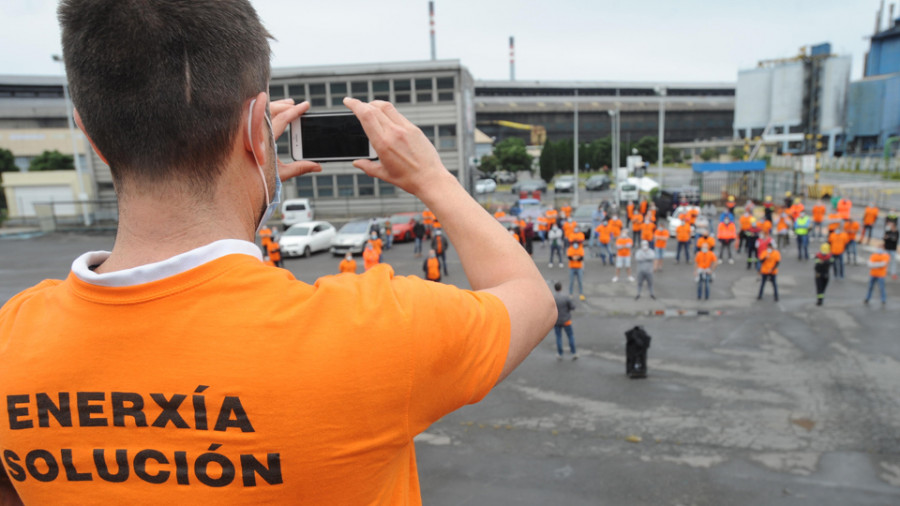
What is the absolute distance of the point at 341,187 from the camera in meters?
37.1

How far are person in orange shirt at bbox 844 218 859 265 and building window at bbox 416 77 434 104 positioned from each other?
76.8 ft

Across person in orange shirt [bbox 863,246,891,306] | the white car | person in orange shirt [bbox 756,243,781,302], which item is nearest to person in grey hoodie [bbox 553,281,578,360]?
person in orange shirt [bbox 756,243,781,302]

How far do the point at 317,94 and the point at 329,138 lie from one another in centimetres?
3566

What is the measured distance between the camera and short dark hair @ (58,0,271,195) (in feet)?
3.23

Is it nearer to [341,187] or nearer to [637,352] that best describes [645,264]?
[637,352]

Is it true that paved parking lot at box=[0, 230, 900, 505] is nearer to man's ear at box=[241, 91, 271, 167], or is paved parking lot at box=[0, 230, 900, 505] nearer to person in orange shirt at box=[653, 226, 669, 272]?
person in orange shirt at box=[653, 226, 669, 272]

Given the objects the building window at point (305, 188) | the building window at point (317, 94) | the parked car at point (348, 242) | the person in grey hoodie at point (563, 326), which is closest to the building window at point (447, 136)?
the building window at point (317, 94)

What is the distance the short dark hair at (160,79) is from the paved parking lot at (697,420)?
611 centimetres

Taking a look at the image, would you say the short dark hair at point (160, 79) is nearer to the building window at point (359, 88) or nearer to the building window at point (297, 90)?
the building window at point (359, 88)

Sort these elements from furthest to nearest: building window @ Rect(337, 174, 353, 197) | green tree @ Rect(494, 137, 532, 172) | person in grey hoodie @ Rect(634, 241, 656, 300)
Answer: green tree @ Rect(494, 137, 532, 172), building window @ Rect(337, 174, 353, 197), person in grey hoodie @ Rect(634, 241, 656, 300)

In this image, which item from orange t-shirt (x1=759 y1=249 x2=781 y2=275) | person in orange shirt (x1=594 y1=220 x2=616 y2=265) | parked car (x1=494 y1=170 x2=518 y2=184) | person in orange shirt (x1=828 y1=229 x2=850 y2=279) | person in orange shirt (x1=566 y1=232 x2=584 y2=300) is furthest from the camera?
parked car (x1=494 y1=170 x2=518 y2=184)

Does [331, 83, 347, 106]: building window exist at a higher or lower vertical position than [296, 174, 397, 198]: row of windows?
higher

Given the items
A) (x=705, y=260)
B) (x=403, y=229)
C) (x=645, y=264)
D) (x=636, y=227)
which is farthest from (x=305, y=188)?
(x=705, y=260)

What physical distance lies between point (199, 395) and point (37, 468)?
1.21 feet
